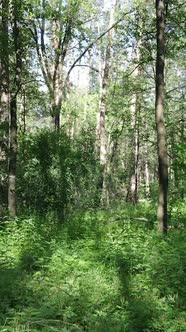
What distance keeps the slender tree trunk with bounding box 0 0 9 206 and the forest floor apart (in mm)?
3293

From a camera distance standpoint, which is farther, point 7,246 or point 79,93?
point 79,93

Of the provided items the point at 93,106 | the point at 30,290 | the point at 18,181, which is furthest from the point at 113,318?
the point at 93,106

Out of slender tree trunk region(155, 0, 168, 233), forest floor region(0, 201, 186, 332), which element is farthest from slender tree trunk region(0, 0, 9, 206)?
slender tree trunk region(155, 0, 168, 233)

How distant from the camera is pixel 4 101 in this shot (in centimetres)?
1207

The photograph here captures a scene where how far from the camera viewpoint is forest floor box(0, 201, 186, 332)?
4.72 meters

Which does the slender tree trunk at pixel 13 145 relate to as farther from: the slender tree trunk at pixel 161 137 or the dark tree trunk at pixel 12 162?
the slender tree trunk at pixel 161 137

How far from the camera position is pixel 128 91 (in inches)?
738

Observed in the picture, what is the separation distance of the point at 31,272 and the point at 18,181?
7.58 meters

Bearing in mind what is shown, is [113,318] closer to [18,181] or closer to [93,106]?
[18,181]

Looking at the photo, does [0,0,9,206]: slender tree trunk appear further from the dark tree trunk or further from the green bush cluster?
the green bush cluster

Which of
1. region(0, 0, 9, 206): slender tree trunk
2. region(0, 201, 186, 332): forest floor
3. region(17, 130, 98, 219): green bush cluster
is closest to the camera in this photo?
region(0, 201, 186, 332): forest floor

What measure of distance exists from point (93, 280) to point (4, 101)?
7853 millimetres

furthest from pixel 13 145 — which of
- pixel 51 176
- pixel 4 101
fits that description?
pixel 51 176

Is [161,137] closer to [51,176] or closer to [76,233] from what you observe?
[76,233]
